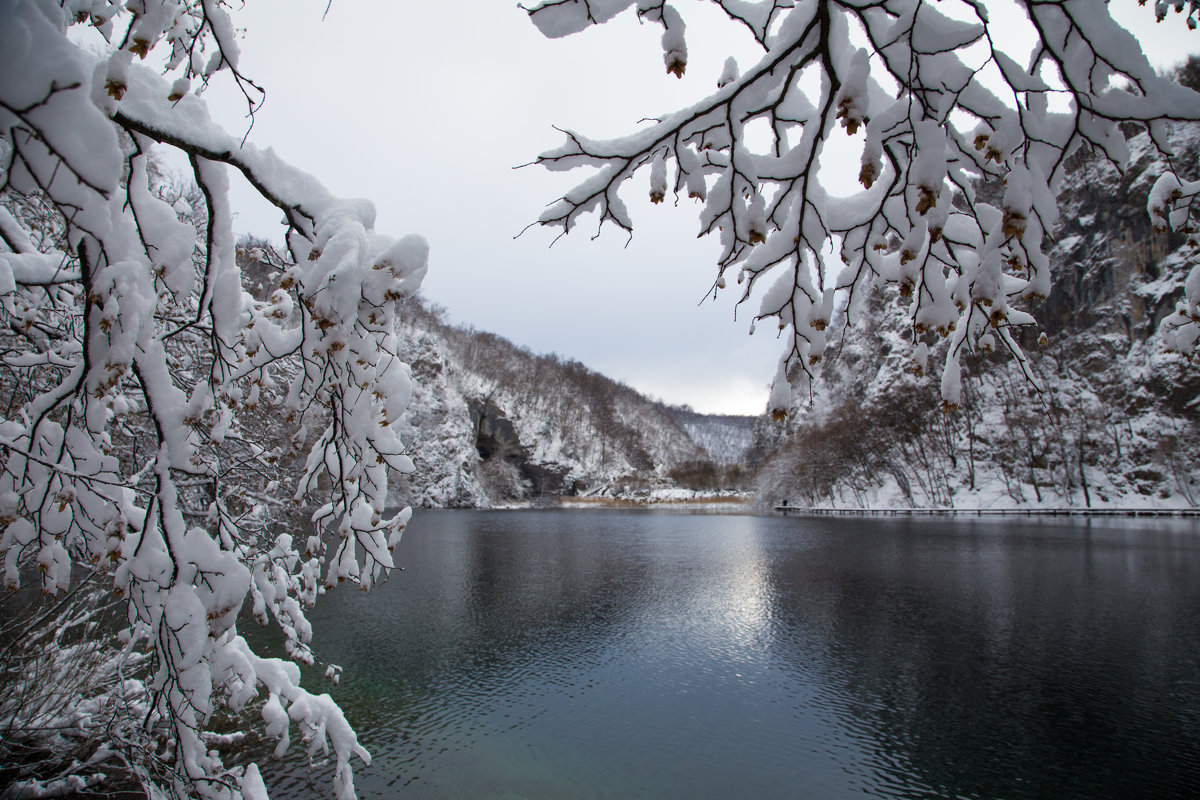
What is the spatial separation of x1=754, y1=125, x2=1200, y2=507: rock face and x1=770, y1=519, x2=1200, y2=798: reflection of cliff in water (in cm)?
2573

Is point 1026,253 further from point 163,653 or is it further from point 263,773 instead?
point 263,773

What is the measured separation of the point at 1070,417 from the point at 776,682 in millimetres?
47128

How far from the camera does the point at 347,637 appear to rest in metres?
11.0

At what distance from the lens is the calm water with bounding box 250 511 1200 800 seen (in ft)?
21.2

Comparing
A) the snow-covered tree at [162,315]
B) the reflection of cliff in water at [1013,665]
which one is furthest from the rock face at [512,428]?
the snow-covered tree at [162,315]

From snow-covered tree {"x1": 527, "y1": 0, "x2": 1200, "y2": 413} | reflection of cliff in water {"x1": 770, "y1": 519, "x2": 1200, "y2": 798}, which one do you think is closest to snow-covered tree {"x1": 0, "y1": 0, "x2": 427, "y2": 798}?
snow-covered tree {"x1": 527, "y1": 0, "x2": 1200, "y2": 413}

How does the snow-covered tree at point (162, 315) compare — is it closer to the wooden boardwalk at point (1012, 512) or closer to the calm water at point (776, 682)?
the calm water at point (776, 682)

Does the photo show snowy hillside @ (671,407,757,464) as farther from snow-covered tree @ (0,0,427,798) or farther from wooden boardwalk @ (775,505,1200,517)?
snow-covered tree @ (0,0,427,798)

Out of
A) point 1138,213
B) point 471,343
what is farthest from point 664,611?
point 471,343

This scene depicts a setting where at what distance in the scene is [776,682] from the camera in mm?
9078

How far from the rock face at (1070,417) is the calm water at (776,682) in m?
28.2

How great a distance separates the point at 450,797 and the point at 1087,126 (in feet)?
23.8

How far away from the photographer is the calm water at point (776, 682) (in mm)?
6477

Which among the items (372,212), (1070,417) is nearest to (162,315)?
(372,212)
